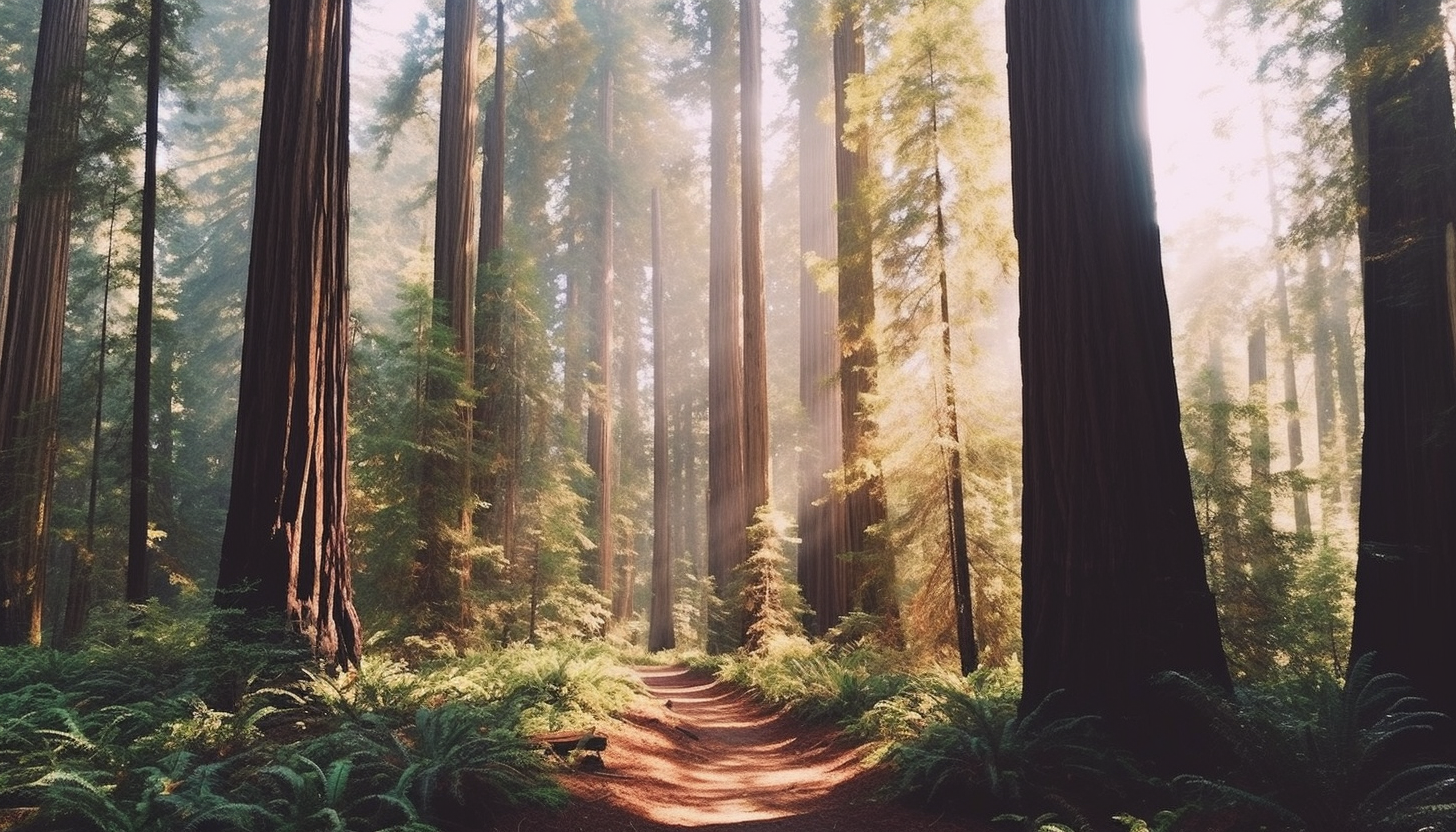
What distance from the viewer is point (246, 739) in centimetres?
A: 416

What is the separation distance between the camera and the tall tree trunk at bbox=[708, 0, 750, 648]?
50.3 feet

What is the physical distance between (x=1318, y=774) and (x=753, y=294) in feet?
40.8

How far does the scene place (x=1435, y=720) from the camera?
523cm

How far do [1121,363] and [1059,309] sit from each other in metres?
0.51

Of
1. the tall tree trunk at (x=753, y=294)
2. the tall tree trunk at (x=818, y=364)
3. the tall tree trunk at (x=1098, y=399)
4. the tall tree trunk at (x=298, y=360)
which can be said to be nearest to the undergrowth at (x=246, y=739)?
the tall tree trunk at (x=298, y=360)

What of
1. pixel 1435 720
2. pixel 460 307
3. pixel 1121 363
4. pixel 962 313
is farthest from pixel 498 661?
pixel 1435 720

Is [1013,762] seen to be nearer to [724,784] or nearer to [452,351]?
[724,784]

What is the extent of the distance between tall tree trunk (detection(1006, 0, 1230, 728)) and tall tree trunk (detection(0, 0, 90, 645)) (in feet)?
35.6

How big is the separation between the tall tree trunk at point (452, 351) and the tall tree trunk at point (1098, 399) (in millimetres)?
7766

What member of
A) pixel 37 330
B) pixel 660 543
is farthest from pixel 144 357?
pixel 660 543

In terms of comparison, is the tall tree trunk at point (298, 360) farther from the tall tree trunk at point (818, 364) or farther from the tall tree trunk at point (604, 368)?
the tall tree trunk at point (604, 368)

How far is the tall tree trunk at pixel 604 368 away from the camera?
2236cm

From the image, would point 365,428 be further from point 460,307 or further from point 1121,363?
point 1121,363

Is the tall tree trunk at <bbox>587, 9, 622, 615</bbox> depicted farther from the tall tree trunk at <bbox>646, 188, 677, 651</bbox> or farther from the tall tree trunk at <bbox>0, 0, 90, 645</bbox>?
the tall tree trunk at <bbox>0, 0, 90, 645</bbox>
